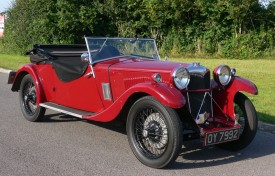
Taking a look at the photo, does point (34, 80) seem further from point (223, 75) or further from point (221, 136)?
point (221, 136)

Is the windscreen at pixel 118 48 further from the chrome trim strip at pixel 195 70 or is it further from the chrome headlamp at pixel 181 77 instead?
the chrome headlamp at pixel 181 77

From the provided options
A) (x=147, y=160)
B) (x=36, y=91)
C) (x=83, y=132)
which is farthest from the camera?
(x=36, y=91)

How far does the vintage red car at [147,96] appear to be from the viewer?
4785mm

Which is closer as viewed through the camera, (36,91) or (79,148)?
(79,148)

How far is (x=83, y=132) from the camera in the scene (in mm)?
6336

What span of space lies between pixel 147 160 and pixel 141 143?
0.30 metres

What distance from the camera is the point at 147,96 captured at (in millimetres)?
4914

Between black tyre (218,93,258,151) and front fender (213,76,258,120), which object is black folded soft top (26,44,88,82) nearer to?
front fender (213,76,258,120)

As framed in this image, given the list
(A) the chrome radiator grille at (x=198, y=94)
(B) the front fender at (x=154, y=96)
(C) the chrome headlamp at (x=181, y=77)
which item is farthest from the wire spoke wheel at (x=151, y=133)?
(A) the chrome radiator grille at (x=198, y=94)

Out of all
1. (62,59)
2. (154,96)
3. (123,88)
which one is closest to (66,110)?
(62,59)

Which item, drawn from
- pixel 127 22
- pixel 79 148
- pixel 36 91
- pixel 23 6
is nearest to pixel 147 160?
pixel 79 148

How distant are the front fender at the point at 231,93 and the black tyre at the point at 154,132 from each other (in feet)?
3.74

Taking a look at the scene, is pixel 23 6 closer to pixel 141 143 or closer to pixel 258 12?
pixel 258 12

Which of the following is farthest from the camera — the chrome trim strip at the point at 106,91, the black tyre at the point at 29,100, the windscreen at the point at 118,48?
the black tyre at the point at 29,100
